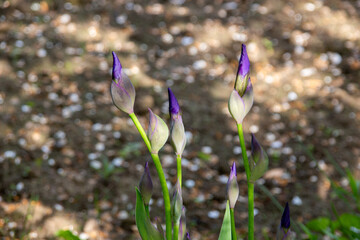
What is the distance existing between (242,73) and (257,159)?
0.58 feet

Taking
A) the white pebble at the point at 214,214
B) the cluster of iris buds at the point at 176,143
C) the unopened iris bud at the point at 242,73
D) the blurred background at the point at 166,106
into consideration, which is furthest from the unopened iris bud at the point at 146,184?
the white pebble at the point at 214,214

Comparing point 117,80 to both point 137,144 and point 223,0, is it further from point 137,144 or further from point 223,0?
point 223,0

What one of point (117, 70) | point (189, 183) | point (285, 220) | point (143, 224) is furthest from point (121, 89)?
point (189, 183)

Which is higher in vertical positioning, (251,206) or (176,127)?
(176,127)

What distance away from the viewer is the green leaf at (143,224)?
0.98m

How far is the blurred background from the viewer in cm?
270

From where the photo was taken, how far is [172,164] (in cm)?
308

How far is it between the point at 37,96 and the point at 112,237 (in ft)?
4.88

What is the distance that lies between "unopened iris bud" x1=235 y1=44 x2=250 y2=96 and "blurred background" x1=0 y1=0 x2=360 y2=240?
121cm

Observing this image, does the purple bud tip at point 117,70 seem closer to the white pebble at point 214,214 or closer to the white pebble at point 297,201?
the white pebble at point 214,214

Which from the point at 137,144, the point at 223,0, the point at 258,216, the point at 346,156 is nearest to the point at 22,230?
the point at 137,144

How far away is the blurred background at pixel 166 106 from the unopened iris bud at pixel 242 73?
1.21 m

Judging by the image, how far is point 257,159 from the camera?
0.94 m

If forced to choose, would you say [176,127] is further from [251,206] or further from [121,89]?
[251,206]
